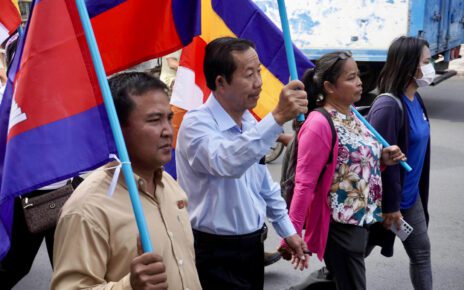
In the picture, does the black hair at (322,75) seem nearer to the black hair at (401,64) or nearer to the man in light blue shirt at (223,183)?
the black hair at (401,64)

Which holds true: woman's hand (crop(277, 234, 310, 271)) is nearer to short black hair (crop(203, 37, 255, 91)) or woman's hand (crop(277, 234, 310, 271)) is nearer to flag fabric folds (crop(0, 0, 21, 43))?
short black hair (crop(203, 37, 255, 91))

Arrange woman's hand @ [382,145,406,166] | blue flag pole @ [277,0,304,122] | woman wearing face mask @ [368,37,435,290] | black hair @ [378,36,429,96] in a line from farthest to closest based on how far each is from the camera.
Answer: black hair @ [378,36,429,96], woman wearing face mask @ [368,37,435,290], woman's hand @ [382,145,406,166], blue flag pole @ [277,0,304,122]

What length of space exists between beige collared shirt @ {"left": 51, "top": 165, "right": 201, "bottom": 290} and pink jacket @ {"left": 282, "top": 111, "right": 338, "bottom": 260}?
1421mm

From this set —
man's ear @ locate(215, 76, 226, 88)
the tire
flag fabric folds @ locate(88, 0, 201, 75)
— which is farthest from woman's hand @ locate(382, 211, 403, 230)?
the tire

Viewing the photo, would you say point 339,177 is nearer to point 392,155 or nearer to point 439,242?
point 392,155

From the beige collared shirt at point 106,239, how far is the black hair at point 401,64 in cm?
227

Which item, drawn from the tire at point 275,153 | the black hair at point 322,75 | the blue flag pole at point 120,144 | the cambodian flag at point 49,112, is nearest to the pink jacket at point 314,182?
the black hair at point 322,75

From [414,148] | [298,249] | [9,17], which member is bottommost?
[298,249]

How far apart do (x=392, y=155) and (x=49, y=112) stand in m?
2.16

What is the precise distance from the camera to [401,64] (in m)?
4.16

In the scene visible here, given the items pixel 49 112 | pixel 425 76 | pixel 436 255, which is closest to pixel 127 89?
pixel 49 112

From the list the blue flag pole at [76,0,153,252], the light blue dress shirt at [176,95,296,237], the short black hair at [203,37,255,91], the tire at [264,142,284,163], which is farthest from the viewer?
the tire at [264,142,284,163]

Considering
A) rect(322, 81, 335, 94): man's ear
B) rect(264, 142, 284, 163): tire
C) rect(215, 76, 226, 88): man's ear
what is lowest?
rect(264, 142, 284, 163): tire

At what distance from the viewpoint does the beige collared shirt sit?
1972mm
